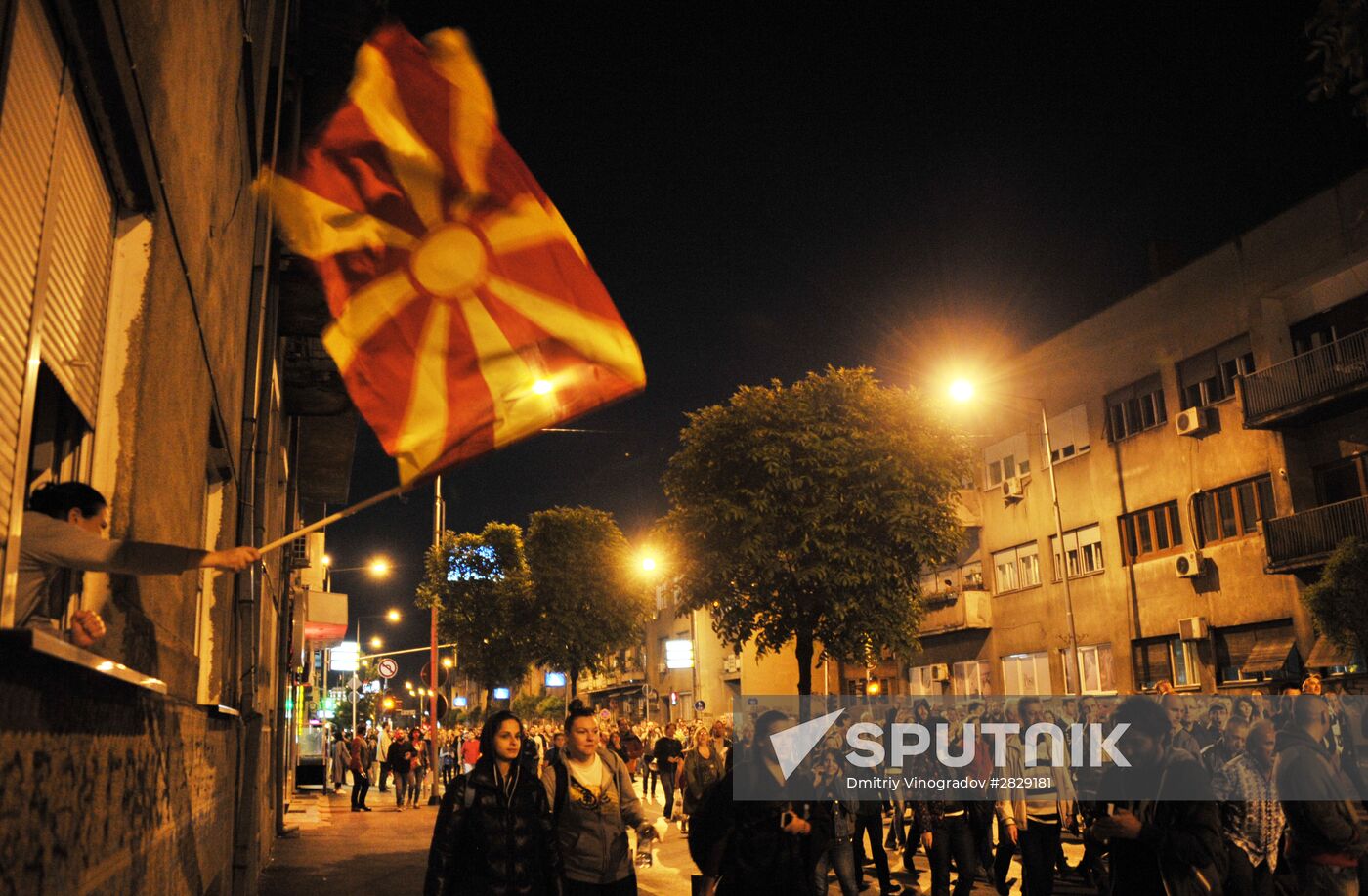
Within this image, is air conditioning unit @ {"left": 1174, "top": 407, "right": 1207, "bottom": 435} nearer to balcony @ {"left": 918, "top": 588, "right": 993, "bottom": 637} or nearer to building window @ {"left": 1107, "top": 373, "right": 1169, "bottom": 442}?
building window @ {"left": 1107, "top": 373, "right": 1169, "bottom": 442}

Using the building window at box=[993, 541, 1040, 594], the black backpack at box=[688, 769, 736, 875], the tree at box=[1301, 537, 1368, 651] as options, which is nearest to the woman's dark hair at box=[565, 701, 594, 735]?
the black backpack at box=[688, 769, 736, 875]

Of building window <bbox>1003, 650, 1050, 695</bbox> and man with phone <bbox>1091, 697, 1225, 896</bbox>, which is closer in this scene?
man with phone <bbox>1091, 697, 1225, 896</bbox>

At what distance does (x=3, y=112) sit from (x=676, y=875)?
14.3 metres

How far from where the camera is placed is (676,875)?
15680 mm

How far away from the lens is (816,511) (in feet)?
84.2

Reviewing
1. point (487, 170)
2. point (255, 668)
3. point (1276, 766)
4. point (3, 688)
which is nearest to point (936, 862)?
point (1276, 766)

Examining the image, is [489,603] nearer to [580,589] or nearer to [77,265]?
[580,589]

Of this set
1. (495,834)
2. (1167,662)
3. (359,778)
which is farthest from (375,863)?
(1167,662)

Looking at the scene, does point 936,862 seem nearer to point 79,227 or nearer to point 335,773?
point 79,227

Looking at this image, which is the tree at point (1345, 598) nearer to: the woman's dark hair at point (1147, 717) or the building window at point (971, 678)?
the building window at point (971, 678)

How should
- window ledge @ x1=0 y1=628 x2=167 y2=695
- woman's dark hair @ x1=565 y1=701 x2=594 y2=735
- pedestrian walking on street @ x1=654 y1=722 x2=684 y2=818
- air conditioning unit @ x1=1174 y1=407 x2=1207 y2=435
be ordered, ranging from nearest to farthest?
window ledge @ x1=0 y1=628 x2=167 y2=695 < woman's dark hair @ x1=565 y1=701 x2=594 y2=735 < pedestrian walking on street @ x1=654 y1=722 x2=684 y2=818 < air conditioning unit @ x1=1174 y1=407 x2=1207 y2=435

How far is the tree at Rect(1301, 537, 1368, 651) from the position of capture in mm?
Result: 23703

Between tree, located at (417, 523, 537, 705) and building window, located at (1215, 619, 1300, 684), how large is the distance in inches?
1194

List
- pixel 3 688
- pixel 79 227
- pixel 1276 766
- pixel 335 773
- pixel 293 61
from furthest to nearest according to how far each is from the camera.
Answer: pixel 335 773, pixel 293 61, pixel 1276 766, pixel 79 227, pixel 3 688
